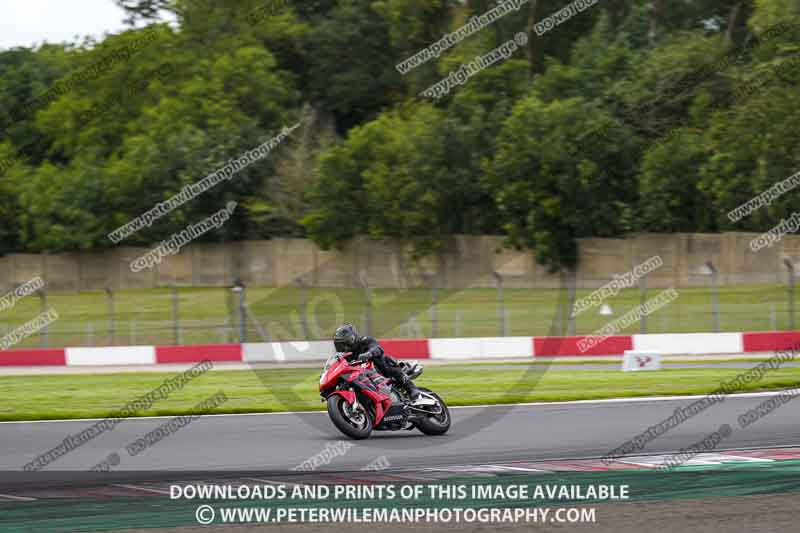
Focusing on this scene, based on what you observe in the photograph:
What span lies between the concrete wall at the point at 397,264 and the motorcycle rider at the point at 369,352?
23.7 meters

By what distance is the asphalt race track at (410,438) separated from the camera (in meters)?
12.3

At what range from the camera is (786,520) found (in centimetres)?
887

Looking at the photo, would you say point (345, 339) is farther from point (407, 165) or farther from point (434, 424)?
point (407, 165)

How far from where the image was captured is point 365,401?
13547 millimetres

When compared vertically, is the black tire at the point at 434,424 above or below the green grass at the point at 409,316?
below

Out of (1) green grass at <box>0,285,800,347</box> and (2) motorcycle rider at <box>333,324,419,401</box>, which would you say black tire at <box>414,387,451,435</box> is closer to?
(2) motorcycle rider at <box>333,324,419,401</box>

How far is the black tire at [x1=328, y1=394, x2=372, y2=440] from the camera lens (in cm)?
1338

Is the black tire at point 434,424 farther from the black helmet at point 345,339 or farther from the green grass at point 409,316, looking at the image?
the green grass at point 409,316

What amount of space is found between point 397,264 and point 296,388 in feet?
94.3

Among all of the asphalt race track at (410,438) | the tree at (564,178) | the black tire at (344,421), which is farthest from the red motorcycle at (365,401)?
the tree at (564,178)

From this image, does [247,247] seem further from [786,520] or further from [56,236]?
[786,520]

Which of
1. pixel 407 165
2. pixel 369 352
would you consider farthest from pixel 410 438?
pixel 407 165

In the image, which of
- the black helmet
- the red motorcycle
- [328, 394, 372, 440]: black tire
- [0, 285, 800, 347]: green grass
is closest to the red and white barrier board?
[0, 285, 800, 347]: green grass

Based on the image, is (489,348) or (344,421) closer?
(344,421)
